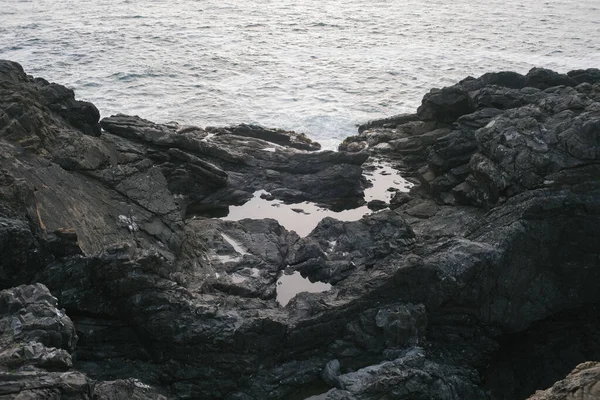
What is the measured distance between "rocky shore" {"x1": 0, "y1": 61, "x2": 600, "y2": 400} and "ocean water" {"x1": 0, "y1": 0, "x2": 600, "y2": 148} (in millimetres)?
12075

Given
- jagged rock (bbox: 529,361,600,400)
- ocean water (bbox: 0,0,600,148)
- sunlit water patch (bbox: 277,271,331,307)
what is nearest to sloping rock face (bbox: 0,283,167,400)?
sunlit water patch (bbox: 277,271,331,307)

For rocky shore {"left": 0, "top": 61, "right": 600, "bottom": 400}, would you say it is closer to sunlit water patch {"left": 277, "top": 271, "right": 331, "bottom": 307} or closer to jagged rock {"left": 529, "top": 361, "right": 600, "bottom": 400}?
jagged rock {"left": 529, "top": 361, "right": 600, "bottom": 400}

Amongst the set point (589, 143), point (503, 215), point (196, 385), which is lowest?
point (196, 385)

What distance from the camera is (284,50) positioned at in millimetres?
55281

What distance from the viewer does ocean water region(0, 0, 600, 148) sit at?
41.8 meters

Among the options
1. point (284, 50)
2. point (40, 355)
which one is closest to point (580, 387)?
point (40, 355)

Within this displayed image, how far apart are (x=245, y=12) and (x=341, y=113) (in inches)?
1286

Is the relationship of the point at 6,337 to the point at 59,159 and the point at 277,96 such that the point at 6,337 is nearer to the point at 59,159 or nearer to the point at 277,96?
the point at 59,159

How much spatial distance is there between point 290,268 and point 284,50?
1420 inches

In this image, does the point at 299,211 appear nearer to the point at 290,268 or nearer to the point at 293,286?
the point at 290,268

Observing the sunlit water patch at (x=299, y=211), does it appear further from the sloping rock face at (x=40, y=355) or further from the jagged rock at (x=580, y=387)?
the jagged rock at (x=580, y=387)

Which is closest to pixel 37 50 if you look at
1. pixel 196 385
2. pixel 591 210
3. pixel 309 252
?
pixel 309 252

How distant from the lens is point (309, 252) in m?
22.7

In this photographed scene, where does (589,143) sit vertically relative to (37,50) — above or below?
above
